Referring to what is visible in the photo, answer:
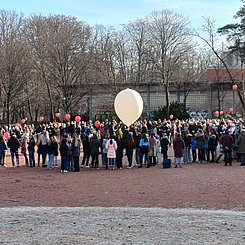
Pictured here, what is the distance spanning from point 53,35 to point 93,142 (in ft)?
105

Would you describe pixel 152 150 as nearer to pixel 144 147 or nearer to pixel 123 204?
pixel 144 147

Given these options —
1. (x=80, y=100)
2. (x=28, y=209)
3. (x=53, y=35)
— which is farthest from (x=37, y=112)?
(x=28, y=209)

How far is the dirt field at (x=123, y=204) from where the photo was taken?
29.5 ft

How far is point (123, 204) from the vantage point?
13.2 meters

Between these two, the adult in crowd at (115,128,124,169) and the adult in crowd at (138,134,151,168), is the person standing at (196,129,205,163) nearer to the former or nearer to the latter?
the adult in crowd at (138,134,151,168)

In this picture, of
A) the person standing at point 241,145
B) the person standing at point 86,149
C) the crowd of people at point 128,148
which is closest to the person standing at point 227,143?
the crowd of people at point 128,148

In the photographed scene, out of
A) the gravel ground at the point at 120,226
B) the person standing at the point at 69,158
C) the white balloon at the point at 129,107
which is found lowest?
the gravel ground at the point at 120,226

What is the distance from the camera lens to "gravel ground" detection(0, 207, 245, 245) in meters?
8.63

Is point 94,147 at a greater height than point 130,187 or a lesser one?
greater

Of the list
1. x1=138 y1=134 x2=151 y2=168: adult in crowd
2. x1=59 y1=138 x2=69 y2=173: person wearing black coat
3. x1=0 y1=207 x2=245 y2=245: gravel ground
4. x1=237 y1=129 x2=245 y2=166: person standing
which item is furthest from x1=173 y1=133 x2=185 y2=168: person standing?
x1=0 y1=207 x2=245 y2=245: gravel ground

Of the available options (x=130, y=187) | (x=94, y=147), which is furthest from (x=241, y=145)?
(x=130, y=187)

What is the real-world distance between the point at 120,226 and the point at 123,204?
347cm

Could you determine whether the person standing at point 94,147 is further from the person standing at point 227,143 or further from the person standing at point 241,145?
the person standing at point 241,145

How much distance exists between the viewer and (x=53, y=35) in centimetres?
5178
